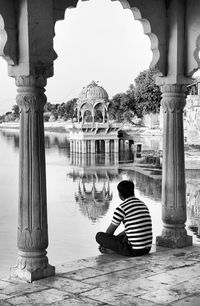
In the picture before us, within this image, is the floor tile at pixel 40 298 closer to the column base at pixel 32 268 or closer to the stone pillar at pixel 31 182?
the column base at pixel 32 268

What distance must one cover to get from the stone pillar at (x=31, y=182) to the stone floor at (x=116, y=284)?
0.81 ft

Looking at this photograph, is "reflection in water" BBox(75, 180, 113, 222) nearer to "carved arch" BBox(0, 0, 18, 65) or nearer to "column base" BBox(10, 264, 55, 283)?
"column base" BBox(10, 264, 55, 283)

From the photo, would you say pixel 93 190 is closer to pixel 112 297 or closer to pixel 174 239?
pixel 174 239

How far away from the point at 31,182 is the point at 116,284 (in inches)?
51.8

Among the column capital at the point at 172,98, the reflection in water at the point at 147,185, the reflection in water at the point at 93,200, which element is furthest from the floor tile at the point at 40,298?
the reflection in water at the point at 147,185

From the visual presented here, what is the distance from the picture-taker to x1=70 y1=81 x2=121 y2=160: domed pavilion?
52094 mm

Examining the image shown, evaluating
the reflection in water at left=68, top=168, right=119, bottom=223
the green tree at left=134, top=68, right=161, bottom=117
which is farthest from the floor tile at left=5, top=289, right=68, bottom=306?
the green tree at left=134, top=68, right=161, bottom=117

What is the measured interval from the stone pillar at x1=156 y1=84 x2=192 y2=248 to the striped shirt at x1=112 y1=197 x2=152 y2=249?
77 cm

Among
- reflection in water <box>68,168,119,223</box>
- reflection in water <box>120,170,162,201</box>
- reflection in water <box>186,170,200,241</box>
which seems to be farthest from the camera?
reflection in water <box>120,170,162,201</box>

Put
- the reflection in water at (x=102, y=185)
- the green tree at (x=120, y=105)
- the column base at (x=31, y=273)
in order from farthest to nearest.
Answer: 1. the green tree at (x=120, y=105)
2. the reflection in water at (x=102, y=185)
3. the column base at (x=31, y=273)

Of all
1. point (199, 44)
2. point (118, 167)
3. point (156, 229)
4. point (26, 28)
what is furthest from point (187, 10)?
point (118, 167)

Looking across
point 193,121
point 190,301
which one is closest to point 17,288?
point 190,301

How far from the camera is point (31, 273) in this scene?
18.2 ft

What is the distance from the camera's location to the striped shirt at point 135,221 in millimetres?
6418
